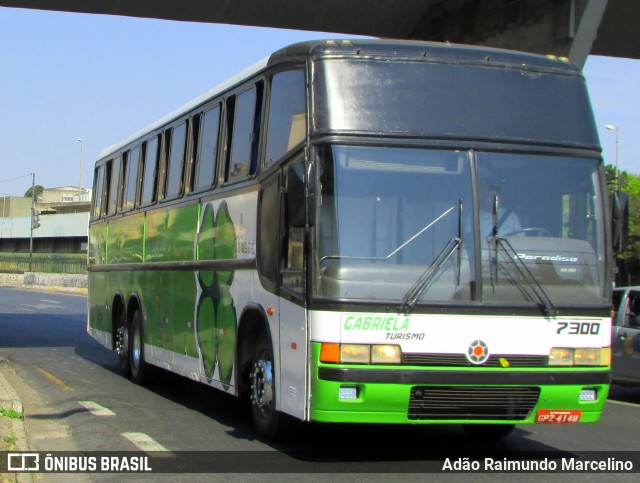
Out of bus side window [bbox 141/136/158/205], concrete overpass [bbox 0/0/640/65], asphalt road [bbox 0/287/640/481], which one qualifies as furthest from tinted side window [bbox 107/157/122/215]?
asphalt road [bbox 0/287/640/481]

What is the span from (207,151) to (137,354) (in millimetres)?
4315

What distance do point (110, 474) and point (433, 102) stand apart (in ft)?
13.1

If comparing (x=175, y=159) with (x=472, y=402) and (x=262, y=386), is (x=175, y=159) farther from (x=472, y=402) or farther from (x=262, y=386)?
(x=472, y=402)

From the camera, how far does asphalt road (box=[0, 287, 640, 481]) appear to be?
8820 millimetres

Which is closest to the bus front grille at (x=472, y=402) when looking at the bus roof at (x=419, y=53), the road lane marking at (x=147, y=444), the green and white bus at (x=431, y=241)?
the green and white bus at (x=431, y=241)

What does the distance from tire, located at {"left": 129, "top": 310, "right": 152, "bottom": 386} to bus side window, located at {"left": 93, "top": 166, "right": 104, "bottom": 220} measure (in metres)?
3.62

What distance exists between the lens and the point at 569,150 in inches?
339

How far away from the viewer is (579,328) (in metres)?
8.29

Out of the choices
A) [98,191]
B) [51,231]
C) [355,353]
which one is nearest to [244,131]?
[355,353]

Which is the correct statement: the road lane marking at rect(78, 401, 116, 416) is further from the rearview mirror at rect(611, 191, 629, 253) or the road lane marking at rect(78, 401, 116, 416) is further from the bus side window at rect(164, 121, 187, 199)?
the rearview mirror at rect(611, 191, 629, 253)

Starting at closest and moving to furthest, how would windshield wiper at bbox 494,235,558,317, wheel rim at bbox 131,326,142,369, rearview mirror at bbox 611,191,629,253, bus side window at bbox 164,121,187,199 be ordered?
windshield wiper at bbox 494,235,558,317, rearview mirror at bbox 611,191,629,253, bus side window at bbox 164,121,187,199, wheel rim at bbox 131,326,142,369

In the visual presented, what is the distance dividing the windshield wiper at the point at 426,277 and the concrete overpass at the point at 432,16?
9.70m

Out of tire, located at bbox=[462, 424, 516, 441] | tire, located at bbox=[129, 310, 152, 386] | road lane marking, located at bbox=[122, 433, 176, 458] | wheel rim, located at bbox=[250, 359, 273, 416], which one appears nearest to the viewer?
road lane marking, located at bbox=[122, 433, 176, 458]

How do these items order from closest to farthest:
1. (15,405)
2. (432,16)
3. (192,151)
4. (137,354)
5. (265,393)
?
(265,393), (15,405), (192,151), (137,354), (432,16)
